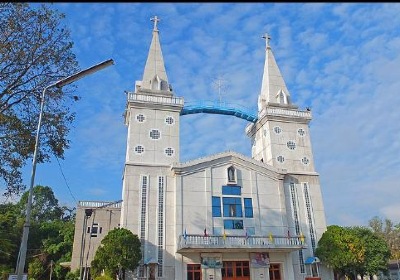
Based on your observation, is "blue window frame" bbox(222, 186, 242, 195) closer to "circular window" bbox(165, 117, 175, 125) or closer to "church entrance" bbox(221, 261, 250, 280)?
"church entrance" bbox(221, 261, 250, 280)

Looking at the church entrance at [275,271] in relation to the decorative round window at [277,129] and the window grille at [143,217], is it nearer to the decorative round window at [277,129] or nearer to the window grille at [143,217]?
the window grille at [143,217]

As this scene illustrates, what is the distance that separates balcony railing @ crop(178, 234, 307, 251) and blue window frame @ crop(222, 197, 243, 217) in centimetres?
256

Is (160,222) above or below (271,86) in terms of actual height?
below

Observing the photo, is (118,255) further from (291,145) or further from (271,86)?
(271,86)

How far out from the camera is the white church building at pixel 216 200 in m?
27.1

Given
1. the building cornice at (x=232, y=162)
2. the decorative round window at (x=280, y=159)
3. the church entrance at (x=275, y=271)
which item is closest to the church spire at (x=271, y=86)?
the decorative round window at (x=280, y=159)

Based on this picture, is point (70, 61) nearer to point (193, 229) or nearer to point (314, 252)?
point (193, 229)

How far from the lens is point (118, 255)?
2397 centimetres

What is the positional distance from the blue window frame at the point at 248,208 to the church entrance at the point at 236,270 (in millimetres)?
3810

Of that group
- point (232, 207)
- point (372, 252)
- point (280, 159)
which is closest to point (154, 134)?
point (232, 207)

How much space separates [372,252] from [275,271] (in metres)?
11.5

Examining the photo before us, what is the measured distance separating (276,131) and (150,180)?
13408mm

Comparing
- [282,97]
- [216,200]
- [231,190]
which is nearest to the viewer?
[216,200]

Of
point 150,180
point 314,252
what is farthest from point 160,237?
point 314,252
